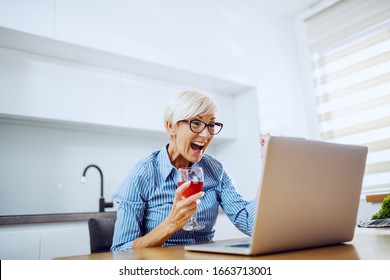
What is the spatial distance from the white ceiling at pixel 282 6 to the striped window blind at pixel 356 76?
0.16 meters

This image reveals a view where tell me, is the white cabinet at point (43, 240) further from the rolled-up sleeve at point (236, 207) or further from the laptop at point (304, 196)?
the laptop at point (304, 196)

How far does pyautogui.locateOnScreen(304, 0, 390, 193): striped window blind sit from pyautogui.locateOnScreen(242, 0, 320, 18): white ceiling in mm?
164

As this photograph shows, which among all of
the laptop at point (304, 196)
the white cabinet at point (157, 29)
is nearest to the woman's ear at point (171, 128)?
the laptop at point (304, 196)

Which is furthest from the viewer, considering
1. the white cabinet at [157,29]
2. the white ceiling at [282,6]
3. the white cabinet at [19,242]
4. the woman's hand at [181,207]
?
the white ceiling at [282,6]

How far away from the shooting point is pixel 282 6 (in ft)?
11.6

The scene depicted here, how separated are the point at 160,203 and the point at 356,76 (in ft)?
8.78

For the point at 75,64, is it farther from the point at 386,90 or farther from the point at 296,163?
the point at 386,90

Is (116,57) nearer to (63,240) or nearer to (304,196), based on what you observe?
(63,240)

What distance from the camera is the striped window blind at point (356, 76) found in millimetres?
3002

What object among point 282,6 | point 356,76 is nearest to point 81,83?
point 282,6

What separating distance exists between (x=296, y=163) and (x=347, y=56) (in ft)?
9.99

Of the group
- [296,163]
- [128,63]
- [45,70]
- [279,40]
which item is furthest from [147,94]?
[296,163]

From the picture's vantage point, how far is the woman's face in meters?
1.37
